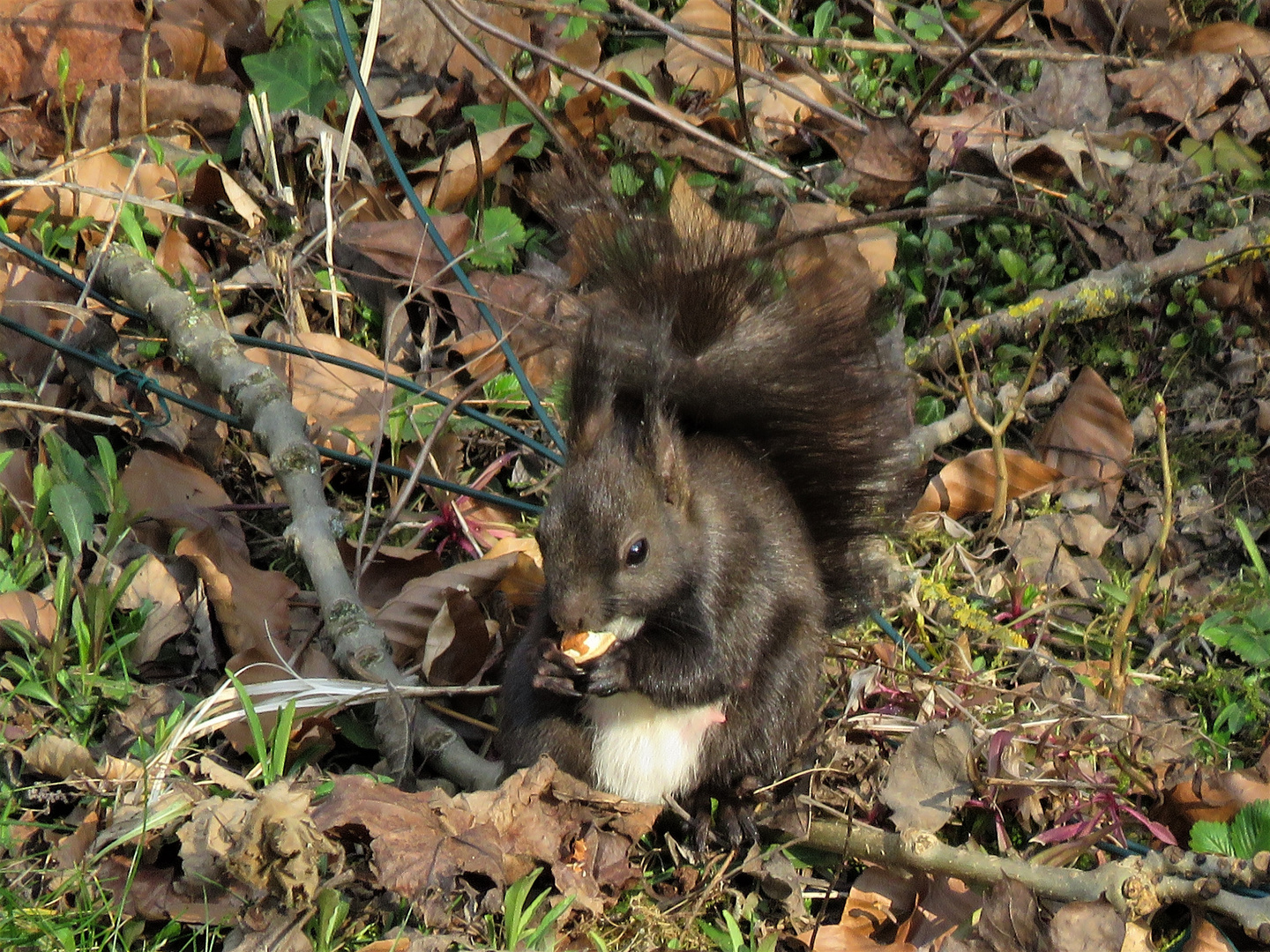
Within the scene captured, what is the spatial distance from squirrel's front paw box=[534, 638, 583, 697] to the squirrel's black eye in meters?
0.19

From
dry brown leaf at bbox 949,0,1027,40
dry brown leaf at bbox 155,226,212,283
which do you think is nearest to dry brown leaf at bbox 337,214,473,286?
dry brown leaf at bbox 155,226,212,283

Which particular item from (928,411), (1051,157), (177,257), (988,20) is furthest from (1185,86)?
(177,257)

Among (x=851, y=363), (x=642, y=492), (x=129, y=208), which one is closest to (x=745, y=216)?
(x=851, y=363)

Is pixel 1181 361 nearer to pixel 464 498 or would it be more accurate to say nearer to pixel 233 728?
pixel 464 498

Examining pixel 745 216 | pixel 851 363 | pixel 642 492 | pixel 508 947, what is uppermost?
pixel 745 216

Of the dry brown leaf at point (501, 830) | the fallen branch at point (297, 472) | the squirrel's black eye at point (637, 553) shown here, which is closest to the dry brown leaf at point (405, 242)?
the fallen branch at point (297, 472)

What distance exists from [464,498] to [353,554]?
0.31 meters

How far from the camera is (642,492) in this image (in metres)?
2.21

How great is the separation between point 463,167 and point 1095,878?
2.42 metres

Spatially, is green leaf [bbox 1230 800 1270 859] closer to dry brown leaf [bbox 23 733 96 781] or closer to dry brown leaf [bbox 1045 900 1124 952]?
dry brown leaf [bbox 1045 900 1124 952]

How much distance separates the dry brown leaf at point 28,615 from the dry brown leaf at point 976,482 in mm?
1952

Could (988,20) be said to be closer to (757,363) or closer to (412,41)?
(412,41)

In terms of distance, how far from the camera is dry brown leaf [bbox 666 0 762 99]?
391 centimetres

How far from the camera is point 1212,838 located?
7.47ft
